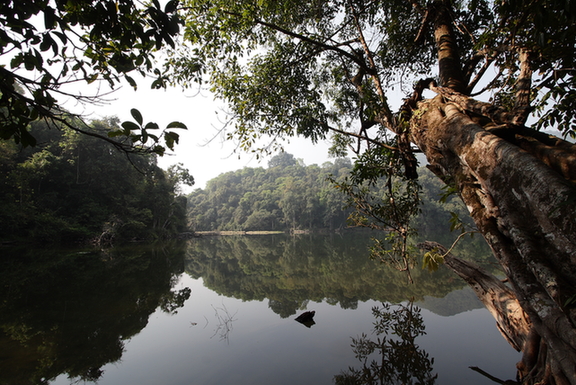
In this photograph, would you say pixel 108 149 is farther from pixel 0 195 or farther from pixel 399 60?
pixel 399 60

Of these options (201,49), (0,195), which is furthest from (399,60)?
(0,195)

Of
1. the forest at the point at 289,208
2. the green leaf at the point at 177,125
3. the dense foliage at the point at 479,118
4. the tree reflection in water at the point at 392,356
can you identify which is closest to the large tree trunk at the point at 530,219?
the dense foliage at the point at 479,118

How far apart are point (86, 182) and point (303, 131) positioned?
84.3 feet

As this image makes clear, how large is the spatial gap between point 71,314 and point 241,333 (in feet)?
10.1

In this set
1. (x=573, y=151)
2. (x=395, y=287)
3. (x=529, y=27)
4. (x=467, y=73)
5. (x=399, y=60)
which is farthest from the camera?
(x=395, y=287)

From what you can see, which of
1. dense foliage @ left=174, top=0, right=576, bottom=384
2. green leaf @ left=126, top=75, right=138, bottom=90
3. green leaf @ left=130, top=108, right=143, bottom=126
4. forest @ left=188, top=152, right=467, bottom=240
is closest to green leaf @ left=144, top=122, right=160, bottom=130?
green leaf @ left=130, top=108, right=143, bottom=126

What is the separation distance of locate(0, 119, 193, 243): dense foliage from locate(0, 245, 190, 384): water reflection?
9.70 metres

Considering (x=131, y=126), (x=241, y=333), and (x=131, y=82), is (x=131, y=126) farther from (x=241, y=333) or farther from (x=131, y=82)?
(x=241, y=333)

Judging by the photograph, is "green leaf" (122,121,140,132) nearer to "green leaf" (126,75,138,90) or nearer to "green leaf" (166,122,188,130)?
"green leaf" (166,122,188,130)

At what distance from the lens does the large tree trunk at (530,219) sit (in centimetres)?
118

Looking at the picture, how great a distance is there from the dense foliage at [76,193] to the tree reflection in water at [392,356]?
1586 centimetres

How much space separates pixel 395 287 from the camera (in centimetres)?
677

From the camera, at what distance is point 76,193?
21.8 m

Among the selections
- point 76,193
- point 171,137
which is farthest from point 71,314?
point 76,193
